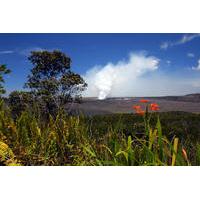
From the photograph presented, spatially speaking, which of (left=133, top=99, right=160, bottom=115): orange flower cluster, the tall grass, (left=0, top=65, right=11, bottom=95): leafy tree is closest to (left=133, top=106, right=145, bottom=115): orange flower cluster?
(left=133, top=99, right=160, bottom=115): orange flower cluster

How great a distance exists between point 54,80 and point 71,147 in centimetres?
123

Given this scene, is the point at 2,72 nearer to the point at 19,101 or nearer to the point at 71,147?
the point at 19,101

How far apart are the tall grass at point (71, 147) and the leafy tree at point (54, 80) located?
686 mm

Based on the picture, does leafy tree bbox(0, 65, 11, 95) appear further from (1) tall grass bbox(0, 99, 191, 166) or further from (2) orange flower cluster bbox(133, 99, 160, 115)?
(2) orange flower cluster bbox(133, 99, 160, 115)

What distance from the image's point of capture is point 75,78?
15.9ft

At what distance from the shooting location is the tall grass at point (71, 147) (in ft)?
12.5

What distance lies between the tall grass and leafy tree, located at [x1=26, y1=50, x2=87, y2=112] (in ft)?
2.25

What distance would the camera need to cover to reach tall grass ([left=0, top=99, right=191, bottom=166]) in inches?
150

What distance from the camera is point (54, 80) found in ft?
16.2

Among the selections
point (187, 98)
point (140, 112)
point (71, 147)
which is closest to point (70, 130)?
point (71, 147)

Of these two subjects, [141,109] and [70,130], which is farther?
[141,109]
